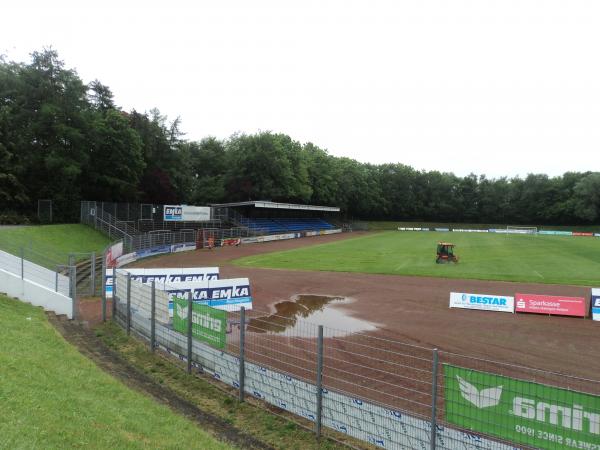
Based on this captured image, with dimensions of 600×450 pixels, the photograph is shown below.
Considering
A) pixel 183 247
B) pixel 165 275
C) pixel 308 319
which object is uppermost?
pixel 165 275

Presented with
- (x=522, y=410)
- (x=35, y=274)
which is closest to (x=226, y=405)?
(x=522, y=410)

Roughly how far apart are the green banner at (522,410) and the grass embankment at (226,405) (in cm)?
222

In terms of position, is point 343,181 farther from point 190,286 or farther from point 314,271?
point 190,286

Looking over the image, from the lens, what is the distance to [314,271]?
3331 cm

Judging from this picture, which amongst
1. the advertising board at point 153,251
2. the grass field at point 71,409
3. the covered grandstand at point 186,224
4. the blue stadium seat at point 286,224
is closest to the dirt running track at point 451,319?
the grass field at point 71,409

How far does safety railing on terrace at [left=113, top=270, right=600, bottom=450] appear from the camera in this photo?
577 centimetres

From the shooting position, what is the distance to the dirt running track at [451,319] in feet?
46.1

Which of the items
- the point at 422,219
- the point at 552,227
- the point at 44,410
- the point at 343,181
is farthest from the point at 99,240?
the point at 552,227

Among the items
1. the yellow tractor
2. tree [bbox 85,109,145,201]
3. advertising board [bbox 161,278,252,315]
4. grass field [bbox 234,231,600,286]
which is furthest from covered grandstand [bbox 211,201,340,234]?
advertising board [bbox 161,278,252,315]

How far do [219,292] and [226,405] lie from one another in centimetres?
924

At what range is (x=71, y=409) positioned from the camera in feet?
22.5

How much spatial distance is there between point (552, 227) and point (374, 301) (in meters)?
117

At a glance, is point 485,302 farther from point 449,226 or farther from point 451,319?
point 449,226

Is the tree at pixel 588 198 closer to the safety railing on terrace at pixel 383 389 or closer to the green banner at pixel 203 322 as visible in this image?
the safety railing on terrace at pixel 383 389
